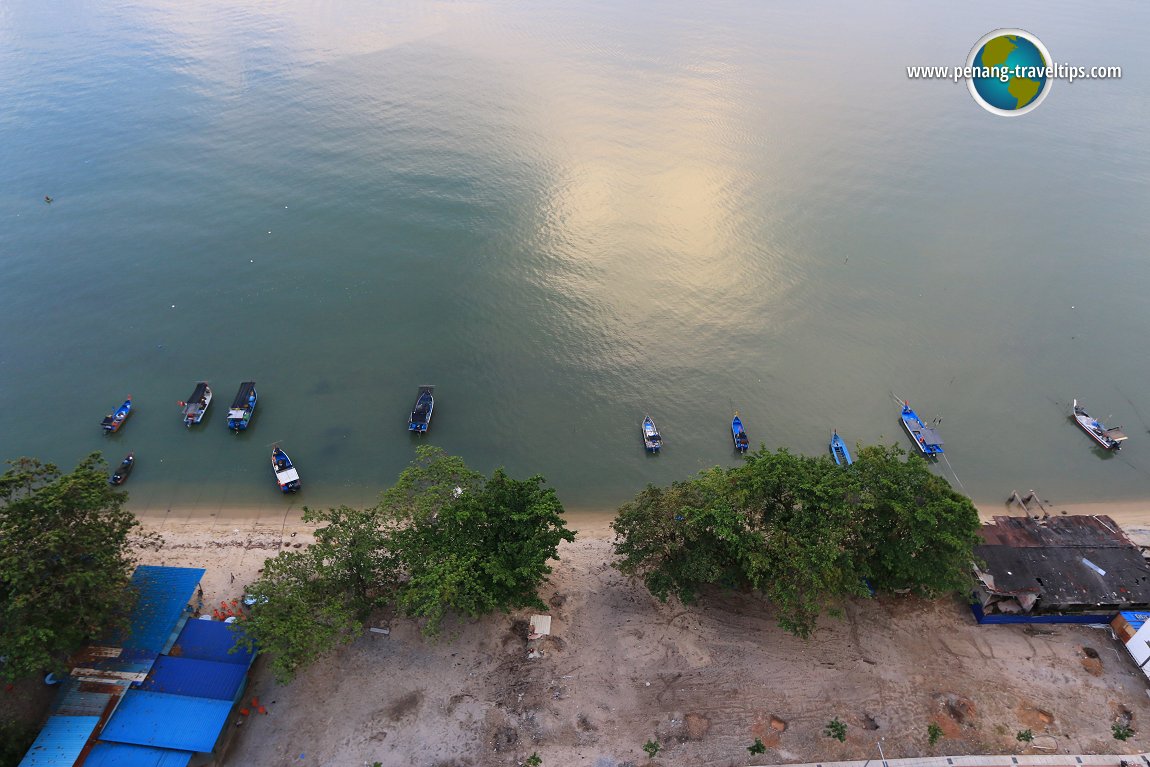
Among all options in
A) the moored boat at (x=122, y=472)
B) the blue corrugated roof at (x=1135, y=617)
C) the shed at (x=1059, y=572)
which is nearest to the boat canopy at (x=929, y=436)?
the shed at (x=1059, y=572)

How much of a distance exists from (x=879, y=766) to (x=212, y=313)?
5077 centimetres

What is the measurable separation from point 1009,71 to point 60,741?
86103 millimetres

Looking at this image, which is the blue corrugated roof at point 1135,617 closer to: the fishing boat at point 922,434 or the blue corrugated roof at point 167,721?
the fishing boat at point 922,434

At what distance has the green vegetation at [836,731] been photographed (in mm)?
23969

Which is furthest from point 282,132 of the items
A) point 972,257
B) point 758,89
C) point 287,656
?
point 972,257

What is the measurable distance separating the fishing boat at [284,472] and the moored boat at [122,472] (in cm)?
845

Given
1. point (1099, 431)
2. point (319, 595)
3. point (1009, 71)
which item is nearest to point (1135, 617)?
point (1099, 431)

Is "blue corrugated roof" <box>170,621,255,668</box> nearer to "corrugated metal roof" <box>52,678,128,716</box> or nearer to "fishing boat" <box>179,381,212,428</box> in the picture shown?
"corrugated metal roof" <box>52,678,128,716</box>

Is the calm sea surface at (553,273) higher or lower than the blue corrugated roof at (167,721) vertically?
higher

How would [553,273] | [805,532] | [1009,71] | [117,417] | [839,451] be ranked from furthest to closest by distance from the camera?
1. [1009,71]
2. [553,273]
3. [117,417]
4. [839,451]
5. [805,532]

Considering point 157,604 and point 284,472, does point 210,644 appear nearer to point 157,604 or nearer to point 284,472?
point 157,604

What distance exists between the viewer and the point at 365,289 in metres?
48.8

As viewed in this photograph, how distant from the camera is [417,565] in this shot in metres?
26.0

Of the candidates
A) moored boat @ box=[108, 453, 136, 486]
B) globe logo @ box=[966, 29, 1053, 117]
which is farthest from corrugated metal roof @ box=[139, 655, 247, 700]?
globe logo @ box=[966, 29, 1053, 117]
